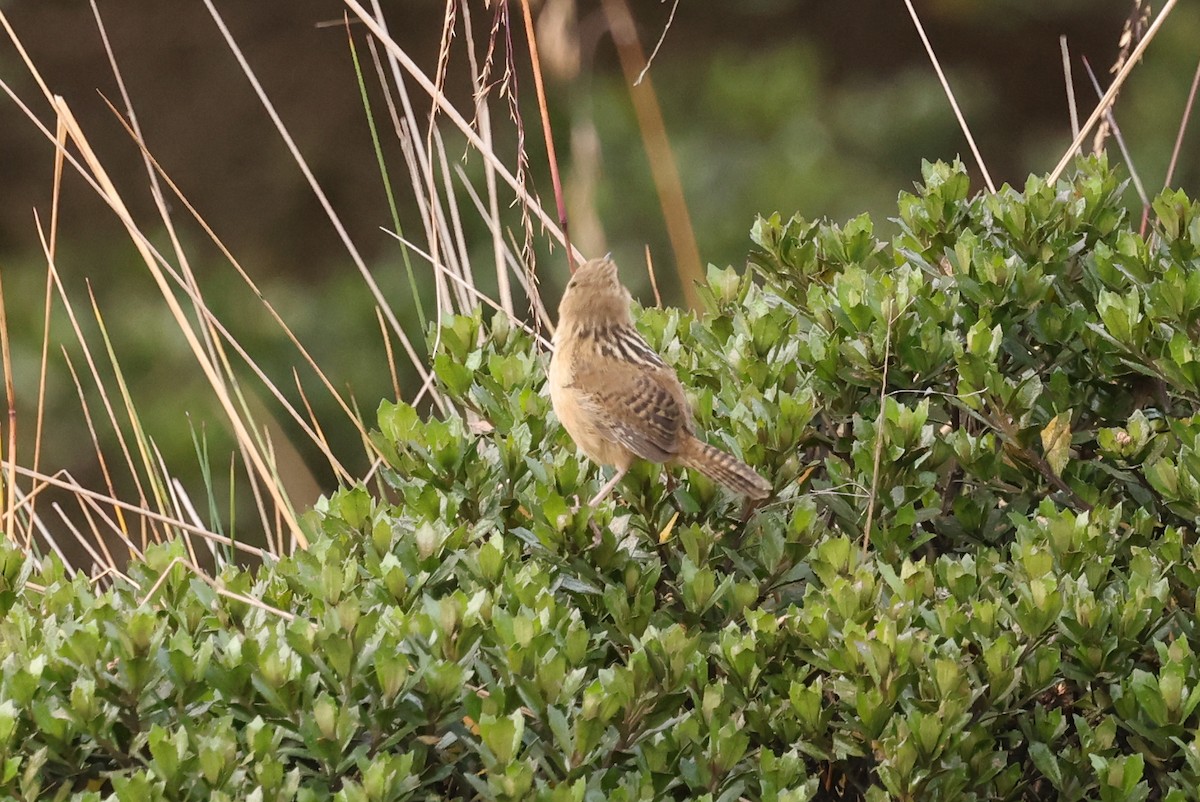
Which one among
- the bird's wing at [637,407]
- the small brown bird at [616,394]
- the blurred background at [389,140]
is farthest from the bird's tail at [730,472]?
the blurred background at [389,140]

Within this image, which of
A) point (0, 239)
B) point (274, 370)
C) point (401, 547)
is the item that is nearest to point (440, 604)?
point (401, 547)

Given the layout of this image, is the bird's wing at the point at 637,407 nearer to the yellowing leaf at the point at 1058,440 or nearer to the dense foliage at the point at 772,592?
the dense foliage at the point at 772,592

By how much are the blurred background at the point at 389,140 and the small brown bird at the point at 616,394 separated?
3.88 m

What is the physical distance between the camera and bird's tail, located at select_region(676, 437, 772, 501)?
2.41 m

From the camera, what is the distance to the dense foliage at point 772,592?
204 centimetres

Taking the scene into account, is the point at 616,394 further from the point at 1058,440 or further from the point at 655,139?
the point at 655,139

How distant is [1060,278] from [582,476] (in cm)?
92

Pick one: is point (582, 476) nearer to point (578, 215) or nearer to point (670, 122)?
point (578, 215)

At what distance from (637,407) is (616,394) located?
83mm

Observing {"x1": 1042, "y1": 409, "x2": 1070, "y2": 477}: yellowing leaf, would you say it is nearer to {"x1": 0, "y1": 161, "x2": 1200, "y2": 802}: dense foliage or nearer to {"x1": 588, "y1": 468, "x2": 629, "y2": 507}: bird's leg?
{"x1": 0, "y1": 161, "x2": 1200, "y2": 802}: dense foliage

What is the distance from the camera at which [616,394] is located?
285 cm

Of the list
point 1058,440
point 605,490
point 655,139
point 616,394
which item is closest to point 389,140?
point 655,139

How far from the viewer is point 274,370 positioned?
23.7 feet

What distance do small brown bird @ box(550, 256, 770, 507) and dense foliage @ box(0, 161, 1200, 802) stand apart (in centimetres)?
4
